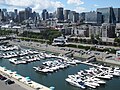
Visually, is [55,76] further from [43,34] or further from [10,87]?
[43,34]

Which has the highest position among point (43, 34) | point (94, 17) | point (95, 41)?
point (94, 17)

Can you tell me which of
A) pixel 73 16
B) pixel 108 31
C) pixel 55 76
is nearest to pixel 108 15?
pixel 73 16

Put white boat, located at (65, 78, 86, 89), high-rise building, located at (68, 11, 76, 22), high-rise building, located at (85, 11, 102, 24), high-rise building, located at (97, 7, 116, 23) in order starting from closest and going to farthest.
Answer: white boat, located at (65, 78, 86, 89) → high-rise building, located at (97, 7, 116, 23) → high-rise building, located at (85, 11, 102, 24) → high-rise building, located at (68, 11, 76, 22)

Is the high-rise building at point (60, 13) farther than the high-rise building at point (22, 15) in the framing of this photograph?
No

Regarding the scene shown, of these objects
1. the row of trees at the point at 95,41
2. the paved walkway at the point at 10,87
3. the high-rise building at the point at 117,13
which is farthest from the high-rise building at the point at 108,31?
the high-rise building at the point at 117,13

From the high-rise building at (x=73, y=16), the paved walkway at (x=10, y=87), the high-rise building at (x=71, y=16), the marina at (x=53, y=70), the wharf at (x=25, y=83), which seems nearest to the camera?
the paved walkway at (x=10, y=87)

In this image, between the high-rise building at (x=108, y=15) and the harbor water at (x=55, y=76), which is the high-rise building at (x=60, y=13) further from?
the harbor water at (x=55, y=76)

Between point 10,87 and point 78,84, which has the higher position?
point 10,87

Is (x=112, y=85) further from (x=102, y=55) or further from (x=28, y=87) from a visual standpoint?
(x=102, y=55)

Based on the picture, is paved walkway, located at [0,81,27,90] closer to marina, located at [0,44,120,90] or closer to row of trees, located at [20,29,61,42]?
marina, located at [0,44,120,90]

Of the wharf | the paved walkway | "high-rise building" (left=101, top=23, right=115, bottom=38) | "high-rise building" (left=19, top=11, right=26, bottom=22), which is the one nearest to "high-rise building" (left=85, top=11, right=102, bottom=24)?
"high-rise building" (left=101, top=23, right=115, bottom=38)

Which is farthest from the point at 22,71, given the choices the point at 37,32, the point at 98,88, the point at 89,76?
the point at 37,32
